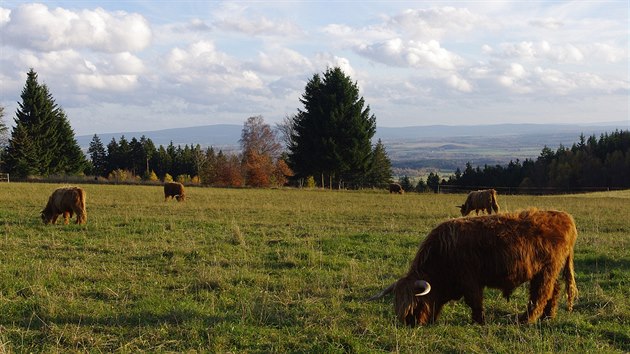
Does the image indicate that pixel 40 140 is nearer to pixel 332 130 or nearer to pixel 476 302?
pixel 332 130

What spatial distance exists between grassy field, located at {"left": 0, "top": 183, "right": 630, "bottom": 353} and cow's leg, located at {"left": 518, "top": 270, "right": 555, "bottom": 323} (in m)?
0.18

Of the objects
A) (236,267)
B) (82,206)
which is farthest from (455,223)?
(82,206)

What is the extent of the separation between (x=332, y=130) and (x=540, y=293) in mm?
44543

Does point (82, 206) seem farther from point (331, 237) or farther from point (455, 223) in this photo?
point (455, 223)

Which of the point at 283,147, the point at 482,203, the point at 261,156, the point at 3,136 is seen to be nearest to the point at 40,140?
the point at 3,136

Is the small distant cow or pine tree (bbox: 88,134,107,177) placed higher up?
pine tree (bbox: 88,134,107,177)

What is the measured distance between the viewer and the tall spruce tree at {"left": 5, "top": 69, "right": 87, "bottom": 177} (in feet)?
189

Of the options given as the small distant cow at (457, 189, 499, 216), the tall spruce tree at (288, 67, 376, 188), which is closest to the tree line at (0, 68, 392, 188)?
the tall spruce tree at (288, 67, 376, 188)

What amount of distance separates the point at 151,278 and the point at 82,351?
3456 millimetres

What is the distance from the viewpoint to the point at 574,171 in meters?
75.1

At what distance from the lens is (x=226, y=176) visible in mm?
67312

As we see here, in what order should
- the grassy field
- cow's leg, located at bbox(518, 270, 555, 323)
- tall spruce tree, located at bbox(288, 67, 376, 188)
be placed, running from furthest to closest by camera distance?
1. tall spruce tree, located at bbox(288, 67, 376, 188)
2. cow's leg, located at bbox(518, 270, 555, 323)
3. the grassy field

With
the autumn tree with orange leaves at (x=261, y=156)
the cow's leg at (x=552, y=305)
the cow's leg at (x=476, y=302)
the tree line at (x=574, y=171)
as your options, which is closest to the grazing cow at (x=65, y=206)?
the cow's leg at (x=476, y=302)

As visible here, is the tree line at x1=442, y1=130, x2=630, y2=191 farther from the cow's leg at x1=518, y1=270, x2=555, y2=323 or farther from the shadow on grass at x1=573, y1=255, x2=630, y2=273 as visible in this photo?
the cow's leg at x1=518, y1=270, x2=555, y2=323
